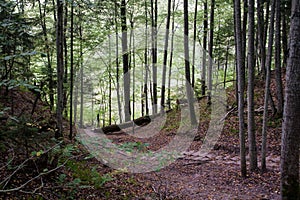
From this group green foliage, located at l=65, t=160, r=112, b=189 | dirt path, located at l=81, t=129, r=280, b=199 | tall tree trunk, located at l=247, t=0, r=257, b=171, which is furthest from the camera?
tall tree trunk, located at l=247, t=0, r=257, b=171

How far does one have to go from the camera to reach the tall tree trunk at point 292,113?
3.20m

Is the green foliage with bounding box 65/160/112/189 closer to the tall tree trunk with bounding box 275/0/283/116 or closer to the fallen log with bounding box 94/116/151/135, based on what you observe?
the tall tree trunk with bounding box 275/0/283/116

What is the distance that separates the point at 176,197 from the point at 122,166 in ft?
7.49

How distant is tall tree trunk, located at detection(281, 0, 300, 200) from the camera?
3.20 m

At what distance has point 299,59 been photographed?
319cm

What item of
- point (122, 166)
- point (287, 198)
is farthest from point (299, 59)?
point (122, 166)

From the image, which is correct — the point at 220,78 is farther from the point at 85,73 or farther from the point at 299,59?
the point at 299,59

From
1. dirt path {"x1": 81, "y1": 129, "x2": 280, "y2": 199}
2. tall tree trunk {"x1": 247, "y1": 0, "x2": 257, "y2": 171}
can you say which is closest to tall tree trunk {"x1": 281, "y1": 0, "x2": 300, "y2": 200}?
dirt path {"x1": 81, "y1": 129, "x2": 280, "y2": 199}

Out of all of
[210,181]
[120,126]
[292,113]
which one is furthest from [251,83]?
[120,126]

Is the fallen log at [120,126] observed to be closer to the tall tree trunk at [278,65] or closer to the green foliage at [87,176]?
the tall tree trunk at [278,65]

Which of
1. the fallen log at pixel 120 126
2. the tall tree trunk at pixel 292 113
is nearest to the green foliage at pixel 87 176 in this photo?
the tall tree trunk at pixel 292 113

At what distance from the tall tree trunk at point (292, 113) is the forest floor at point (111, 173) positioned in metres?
2.04

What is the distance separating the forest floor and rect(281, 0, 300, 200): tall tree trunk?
204 centimetres

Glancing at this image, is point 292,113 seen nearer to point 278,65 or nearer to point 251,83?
point 251,83
